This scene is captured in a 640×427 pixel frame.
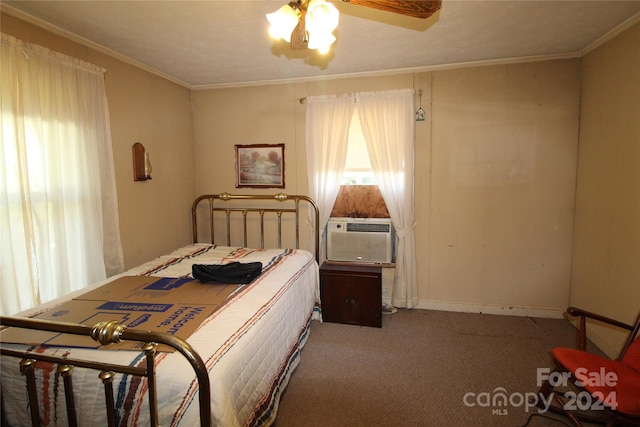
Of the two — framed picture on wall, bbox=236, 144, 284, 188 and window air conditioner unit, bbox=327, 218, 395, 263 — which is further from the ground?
framed picture on wall, bbox=236, 144, 284, 188

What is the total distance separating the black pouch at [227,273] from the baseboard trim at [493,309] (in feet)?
6.15

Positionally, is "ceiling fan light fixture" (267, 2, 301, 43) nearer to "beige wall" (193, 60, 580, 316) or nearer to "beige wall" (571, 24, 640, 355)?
"beige wall" (193, 60, 580, 316)

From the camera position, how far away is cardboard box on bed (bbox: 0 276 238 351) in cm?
143

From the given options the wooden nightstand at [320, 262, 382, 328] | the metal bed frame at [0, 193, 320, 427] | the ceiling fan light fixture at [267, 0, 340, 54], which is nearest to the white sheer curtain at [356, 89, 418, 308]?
the wooden nightstand at [320, 262, 382, 328]

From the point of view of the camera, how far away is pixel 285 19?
1378 mm

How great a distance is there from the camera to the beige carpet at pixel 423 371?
1871 mm

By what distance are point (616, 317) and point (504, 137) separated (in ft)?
5.41

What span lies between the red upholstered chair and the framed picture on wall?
8.86ft

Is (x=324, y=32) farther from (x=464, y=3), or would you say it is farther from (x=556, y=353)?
(x=556, y=353)

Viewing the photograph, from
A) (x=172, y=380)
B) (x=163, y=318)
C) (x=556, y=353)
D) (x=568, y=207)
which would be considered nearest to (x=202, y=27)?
(x=163, y=318)

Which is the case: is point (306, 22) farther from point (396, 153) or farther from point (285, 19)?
point (396, 153)

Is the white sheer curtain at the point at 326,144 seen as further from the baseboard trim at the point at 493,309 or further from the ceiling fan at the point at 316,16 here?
the ceiling fan at the point at 316,16

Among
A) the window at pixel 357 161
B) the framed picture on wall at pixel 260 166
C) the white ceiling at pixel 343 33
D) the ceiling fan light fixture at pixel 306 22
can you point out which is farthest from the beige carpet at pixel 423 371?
Result: the white ceiling at pixel 343 33

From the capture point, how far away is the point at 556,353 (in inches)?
69.7
